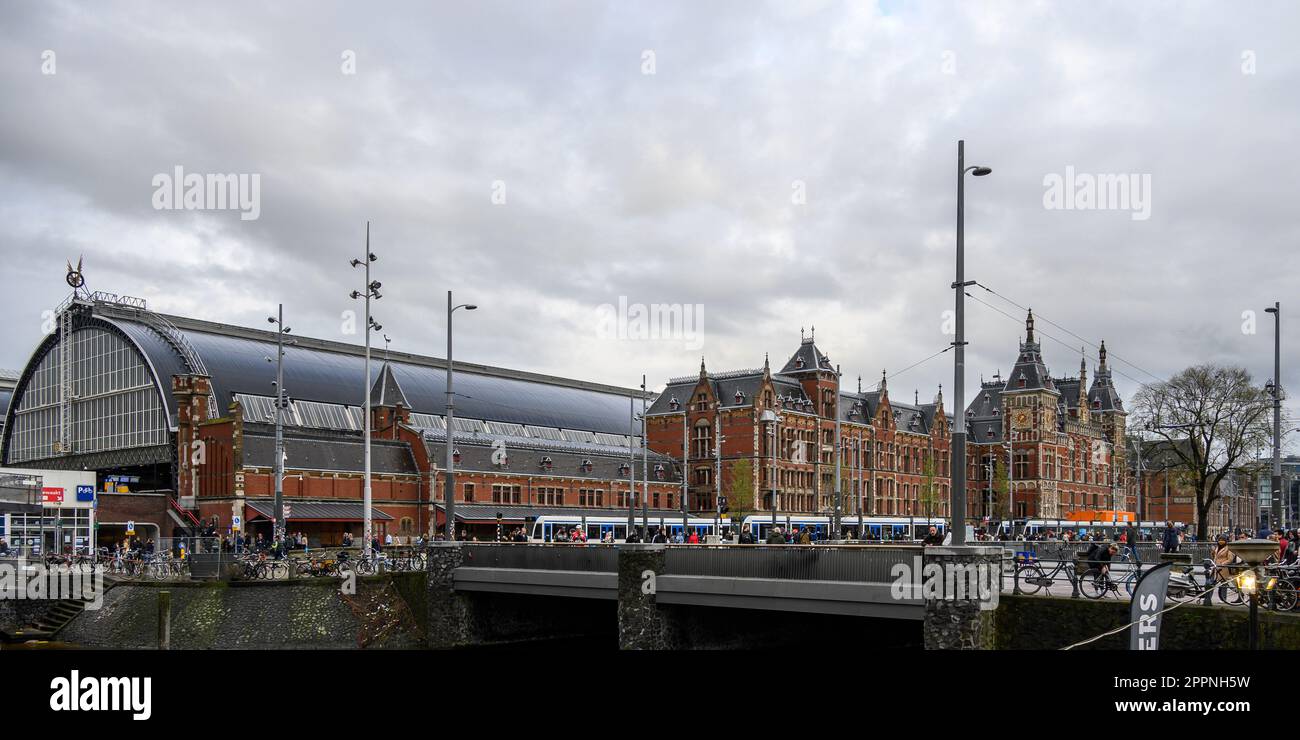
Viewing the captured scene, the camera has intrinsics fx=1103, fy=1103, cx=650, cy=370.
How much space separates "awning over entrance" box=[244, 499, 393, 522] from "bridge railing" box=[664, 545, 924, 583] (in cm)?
3854

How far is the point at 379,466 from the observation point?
76938 millimetres

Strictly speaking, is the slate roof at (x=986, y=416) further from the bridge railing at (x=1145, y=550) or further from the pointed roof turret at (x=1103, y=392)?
the bridge railing at (x=1145, y=550)

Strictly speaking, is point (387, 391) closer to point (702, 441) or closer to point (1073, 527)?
point (702, 441)

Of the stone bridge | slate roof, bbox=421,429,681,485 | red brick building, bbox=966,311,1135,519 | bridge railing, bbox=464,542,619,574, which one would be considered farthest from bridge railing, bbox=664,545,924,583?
red brick building, bbox=966,311,1135,519

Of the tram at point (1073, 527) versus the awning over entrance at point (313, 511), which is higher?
the awning over entrance at point (313, 511)

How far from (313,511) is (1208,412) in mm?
52926

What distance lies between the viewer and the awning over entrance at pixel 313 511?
6656 centimetres

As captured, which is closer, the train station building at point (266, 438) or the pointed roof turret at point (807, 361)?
the train station building at point (266, 438)

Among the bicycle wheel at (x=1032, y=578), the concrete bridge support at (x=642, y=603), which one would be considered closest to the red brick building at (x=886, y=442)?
the concrete bridge support at (x=642, y=603)

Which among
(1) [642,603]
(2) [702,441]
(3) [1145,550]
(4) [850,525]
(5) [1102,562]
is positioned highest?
(2) [702,441]

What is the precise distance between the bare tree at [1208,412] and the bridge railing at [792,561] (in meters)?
38.5

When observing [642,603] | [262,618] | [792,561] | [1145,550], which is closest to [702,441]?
[1145,550]

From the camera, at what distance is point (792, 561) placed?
97.3ft
